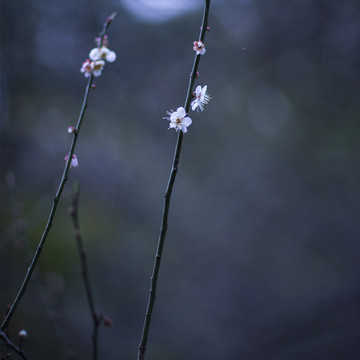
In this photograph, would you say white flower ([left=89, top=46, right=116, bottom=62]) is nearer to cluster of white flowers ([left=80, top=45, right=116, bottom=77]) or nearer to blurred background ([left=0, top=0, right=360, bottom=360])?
cluster of white flowers ([left=80, top=45, right=116, bottom=77])

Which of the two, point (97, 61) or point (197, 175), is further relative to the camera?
point (197, 175)

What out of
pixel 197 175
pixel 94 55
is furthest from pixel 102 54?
pixel 197 175

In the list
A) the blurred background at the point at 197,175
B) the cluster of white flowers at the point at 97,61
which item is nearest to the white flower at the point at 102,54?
the cluster of white flowers at the point at 97,61

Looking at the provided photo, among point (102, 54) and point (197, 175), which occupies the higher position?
point (197, 175)

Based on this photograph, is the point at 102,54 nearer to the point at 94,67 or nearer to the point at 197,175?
the point at 94,67

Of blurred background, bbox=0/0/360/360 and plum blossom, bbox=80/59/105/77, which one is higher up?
blurred background, bbox=0/0/360/360

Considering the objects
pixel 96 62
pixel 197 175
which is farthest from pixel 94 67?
pixel 197 175

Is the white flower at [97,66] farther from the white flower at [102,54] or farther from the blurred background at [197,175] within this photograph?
the blurred background at [197,175]

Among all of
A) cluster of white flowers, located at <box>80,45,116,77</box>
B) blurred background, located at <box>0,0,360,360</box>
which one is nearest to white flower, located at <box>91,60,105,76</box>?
cluster of white flowers, located at <box>80,45,116,77</box>

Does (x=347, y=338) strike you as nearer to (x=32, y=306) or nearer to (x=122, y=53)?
(x=32, y=306)
